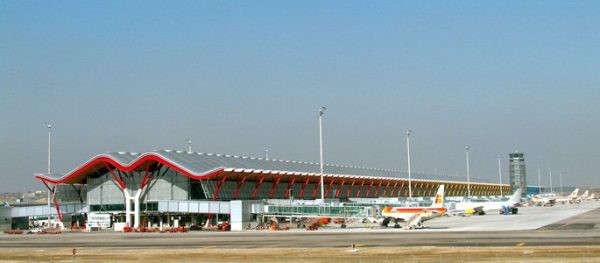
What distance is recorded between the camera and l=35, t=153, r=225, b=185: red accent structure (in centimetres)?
10478

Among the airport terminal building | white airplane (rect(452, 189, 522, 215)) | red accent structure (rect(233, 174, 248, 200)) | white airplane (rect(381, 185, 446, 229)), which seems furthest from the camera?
white airplane (rect(452, 189, 522, 215))

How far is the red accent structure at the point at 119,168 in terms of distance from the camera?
10478cm

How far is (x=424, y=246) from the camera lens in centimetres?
5266

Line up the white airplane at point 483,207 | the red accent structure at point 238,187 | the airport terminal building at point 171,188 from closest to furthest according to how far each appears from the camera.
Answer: the airport terminal building at point 171,188 → the red accent structure at point 238,187 → the white airplane at point 483,207

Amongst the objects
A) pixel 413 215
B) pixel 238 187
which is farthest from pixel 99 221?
pixel 413 215

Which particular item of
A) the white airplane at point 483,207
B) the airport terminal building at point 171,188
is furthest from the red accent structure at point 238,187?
the white airplane at point 483,207

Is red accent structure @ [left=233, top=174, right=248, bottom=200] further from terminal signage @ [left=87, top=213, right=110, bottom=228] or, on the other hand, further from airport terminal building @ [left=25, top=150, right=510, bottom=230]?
terminal signage @ [left=87, top=213, right=110, bottom=228]

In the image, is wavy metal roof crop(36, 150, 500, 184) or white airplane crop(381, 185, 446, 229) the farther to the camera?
wavy metal roof crop(36, 150, 500, 184)

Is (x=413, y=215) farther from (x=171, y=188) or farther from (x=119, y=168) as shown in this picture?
(x=119, y=168)

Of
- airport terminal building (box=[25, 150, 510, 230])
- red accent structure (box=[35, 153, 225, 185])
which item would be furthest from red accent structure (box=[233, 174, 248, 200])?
red accent structure (box=[35, 153, 225, 185])

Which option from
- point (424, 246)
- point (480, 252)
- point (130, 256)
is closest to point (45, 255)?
point (130, 256)

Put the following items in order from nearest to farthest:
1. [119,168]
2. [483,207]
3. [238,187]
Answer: [119,168] → [238,187] → [483,207]

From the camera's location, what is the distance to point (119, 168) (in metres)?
110

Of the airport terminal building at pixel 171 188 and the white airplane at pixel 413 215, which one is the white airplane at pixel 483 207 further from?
the white airplane at pixel 413 215
